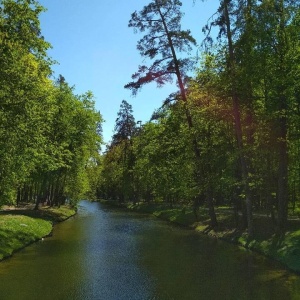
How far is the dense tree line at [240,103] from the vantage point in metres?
21.5

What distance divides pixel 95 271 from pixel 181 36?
21.0m

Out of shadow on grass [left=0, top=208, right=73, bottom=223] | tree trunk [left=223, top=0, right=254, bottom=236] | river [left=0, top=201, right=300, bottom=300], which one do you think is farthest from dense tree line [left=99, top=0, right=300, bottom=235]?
shadow on grass [left=0, top=208, right=73, bottom=223]

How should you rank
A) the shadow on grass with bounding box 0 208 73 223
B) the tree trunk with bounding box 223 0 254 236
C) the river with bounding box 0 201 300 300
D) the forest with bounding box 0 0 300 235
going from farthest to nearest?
the shadow on grass with bounding box 0 208 73 223 < the tree trunk with bounding box 223 0 254 236 < the forest with bounding box 0 0 300 235 < the river with bounding box 0 201 300 300

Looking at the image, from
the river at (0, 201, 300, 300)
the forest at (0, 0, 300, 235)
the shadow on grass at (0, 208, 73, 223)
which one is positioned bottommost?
the river at (0, 201, 300, 300)

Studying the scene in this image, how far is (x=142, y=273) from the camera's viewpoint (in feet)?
56.7

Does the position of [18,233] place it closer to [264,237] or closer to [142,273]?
[142,273]

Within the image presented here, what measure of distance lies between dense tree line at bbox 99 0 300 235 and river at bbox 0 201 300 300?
5.71 metres

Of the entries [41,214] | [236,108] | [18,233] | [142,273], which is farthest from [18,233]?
[236,108]

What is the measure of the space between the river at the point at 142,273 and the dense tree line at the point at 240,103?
571cm

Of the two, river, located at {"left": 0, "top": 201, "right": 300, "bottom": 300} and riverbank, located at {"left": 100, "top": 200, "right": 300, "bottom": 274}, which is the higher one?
riverbank, located at {"left": 100, "top": 200, "right": 300, "bottom": 274}

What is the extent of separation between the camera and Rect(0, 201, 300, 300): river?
551 inches

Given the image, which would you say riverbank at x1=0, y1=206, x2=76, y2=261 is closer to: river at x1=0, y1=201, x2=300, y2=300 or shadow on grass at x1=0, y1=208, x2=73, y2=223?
river at x1=0, y1=201, x2=300, y2=300

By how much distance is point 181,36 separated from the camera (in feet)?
103

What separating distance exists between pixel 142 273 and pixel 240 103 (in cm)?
1401
